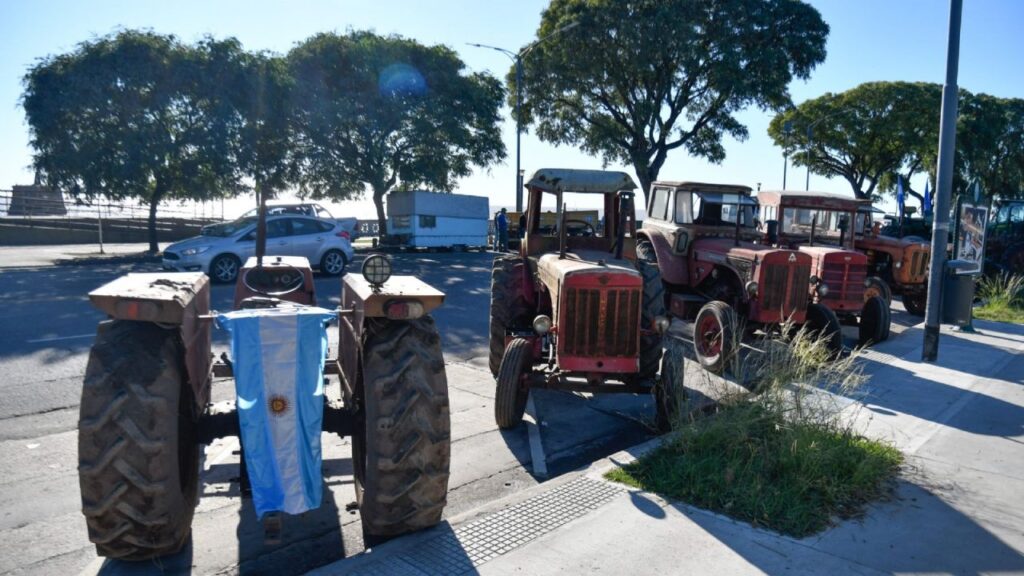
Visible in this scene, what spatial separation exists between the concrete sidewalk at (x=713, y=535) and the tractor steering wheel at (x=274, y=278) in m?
2.68

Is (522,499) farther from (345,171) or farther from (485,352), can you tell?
(345,171)

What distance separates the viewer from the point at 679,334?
11.1m

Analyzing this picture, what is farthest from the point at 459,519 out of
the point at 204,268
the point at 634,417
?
the point at 204,268

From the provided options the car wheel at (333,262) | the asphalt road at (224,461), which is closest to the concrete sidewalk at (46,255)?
the car wheel at (333,262)

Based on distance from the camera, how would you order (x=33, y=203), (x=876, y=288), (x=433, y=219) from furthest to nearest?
(x=33, y=203), (x=433, y=219), (x=876, y=288)

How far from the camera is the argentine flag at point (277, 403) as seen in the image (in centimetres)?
350

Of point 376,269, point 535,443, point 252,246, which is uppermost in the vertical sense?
point 376,269

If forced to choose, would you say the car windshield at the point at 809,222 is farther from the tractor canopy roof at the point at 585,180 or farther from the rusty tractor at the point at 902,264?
the tractor canopy roof at the point at 585,180

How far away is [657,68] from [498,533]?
27085mm

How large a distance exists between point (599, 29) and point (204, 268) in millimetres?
18458

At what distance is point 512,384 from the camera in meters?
6.18

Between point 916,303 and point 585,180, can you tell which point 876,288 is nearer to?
point 916,303

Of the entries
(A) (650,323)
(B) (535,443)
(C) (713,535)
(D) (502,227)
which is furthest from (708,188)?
(D) (502,227)

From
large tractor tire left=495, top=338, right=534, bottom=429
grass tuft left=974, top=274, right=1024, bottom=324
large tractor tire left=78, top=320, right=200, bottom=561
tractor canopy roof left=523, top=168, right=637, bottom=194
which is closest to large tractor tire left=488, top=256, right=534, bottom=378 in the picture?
tractor canopy roof left=523, top=168, right=637, bottom=194
